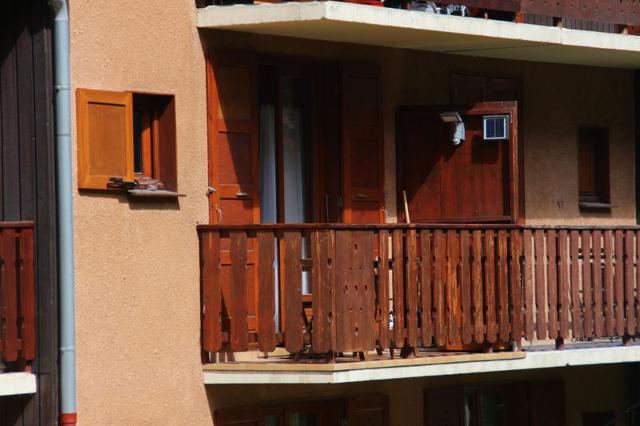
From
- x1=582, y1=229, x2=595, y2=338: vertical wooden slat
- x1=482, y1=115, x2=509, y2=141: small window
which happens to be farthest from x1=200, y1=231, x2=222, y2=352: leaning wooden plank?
x1=582, y1=229, x2=595, y2=338: vertical wooden slat

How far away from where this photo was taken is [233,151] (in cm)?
1644

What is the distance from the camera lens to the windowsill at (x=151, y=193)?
15.5m

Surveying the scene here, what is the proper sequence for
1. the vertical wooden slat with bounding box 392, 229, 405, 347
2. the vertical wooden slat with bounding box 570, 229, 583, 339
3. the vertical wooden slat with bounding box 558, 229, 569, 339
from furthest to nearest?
the vertical wooden slat with bounding box 570, 229, 583, 339 < the vertical wooden slat with bounding box 558, 229, 569, 339 < the vertical wooden slat with bounding box 392, 229, 405, 347

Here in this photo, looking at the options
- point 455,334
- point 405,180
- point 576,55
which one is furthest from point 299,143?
point 576,55

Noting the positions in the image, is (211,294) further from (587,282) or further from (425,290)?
(587,282)

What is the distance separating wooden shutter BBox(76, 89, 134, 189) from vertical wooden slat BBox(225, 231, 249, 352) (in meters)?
1.09

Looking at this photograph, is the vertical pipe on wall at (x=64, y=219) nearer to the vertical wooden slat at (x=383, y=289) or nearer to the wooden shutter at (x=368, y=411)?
the vertical wooden slat at (x=383, y=289)

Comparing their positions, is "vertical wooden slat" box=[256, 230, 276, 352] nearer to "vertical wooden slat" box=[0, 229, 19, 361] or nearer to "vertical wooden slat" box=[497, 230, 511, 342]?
"vertical wooden slat" box=[0, 229, 19, 361]

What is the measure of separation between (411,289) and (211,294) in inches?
70.1

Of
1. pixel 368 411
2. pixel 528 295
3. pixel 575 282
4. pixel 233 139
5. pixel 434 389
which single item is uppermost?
pixel 233 139

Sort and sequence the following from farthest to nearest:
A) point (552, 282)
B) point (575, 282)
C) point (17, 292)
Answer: point (575, 282) → point (552, 282) → point (17, 292)

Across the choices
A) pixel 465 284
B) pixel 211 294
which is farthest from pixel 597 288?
pixel 211 294

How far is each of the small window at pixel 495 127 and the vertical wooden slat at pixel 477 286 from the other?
1076 millimetres

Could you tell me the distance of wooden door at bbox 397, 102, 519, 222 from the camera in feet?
57.0
